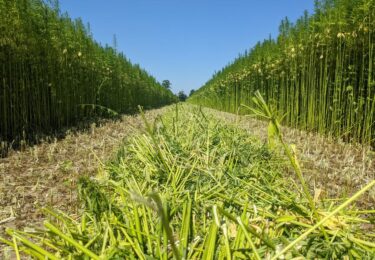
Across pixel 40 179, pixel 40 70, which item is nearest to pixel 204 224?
pixel 40 179

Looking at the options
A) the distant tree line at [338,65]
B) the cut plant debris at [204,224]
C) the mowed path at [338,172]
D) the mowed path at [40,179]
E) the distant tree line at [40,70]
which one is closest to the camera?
the cut plant debris at [204,224]

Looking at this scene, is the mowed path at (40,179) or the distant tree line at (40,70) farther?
the distant tree line at (40,70)

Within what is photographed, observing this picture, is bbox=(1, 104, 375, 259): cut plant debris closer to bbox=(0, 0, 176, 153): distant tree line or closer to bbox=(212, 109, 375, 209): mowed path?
bbox=(212, 109, 375, 209): mowed path

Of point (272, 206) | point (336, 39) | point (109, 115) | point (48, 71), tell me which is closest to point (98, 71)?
point (109, 115)

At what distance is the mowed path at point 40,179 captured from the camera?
3.06 meters

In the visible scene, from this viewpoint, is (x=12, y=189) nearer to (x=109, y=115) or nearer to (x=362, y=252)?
(x=362, y=252)

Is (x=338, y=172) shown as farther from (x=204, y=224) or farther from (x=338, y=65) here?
(x=338, y=65)

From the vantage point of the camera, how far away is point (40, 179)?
4305 mm

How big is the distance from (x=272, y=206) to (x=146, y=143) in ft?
5.25

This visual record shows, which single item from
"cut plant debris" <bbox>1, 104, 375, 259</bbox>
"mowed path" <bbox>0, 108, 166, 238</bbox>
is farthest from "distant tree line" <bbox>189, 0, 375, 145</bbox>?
"cut plant debris" <bbox>1, 104, 375, 259</bbox>

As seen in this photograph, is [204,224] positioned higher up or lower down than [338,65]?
lower down

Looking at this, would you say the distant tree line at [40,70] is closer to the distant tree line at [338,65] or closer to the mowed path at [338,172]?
the mowed path at [338,172]

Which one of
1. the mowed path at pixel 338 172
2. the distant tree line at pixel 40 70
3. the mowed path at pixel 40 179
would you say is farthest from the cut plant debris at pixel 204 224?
the distant tree line at pixel 40 70

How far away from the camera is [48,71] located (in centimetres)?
920
